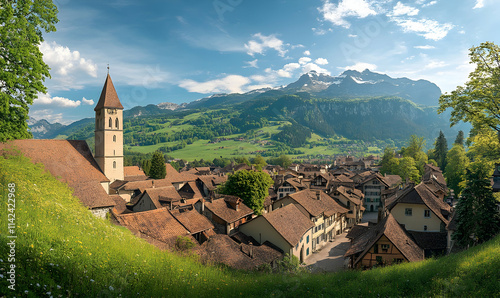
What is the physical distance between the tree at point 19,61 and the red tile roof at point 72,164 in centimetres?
1551

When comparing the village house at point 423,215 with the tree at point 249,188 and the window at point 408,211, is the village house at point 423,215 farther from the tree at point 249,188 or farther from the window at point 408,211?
the tree at point 249,188

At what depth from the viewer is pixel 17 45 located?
51.4ft

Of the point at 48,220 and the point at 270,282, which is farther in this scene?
the point at 270,282

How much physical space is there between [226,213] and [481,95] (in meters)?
31.5

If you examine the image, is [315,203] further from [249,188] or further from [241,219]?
[241,219]

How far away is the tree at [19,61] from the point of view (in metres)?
15.2

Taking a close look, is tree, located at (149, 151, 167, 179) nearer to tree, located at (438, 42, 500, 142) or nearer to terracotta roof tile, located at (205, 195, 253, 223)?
terracotta roof tile, located at (205, 195, 253, 223)

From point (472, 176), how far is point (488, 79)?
10.6m

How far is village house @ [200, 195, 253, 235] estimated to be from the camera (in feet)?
127

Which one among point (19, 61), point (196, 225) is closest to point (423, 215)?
point (196, 225)

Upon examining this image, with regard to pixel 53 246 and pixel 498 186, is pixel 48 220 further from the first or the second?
pixel 498 186

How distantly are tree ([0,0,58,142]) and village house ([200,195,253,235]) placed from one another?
25.8 metres

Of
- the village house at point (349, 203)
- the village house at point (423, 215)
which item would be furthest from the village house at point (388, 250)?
the village house at point (349, 203)

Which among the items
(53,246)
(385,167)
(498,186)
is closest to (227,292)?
(53,246)
